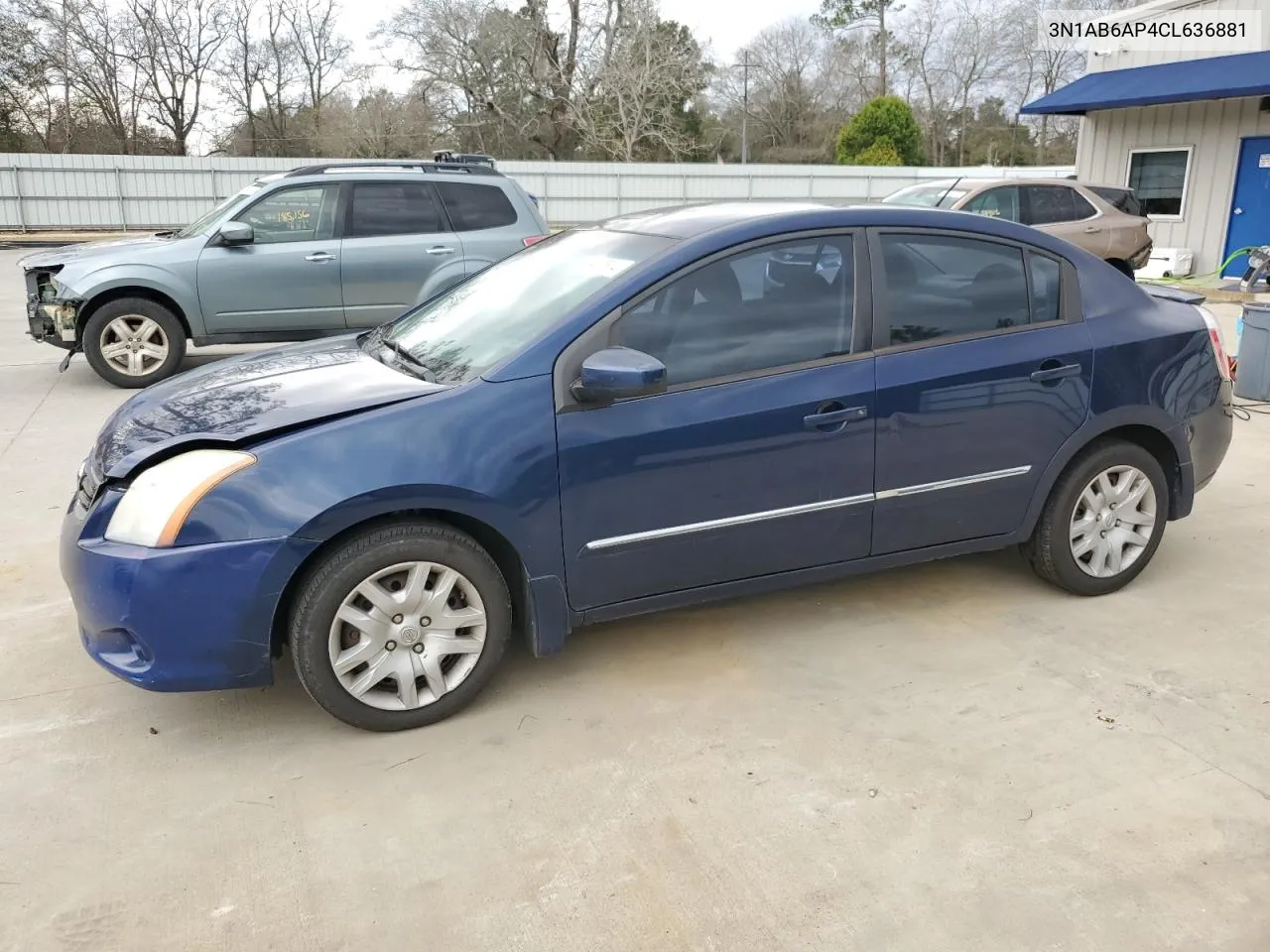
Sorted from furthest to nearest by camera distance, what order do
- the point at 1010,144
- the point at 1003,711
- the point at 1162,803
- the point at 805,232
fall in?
the point at 1010,144 < the point at 805,232 < the point at 1003,711 < the point at 1162,803

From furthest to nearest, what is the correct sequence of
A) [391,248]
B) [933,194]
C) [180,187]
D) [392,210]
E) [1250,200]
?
[180,187] < [1250,200] < [933,194] < [392,210] < [391,248]

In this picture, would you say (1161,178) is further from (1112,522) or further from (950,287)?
(950,287)

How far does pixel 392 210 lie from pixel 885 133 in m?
31.1

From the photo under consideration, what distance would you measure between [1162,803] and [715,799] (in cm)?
127

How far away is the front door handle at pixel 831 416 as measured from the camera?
11.5 feet

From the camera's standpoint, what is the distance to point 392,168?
9.05 m

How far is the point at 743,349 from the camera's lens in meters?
3.50

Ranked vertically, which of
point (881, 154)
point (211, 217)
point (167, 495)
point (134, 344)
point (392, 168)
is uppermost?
point (881, 154)

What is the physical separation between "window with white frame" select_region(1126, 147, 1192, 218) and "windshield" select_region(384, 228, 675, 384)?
15457 millimetres

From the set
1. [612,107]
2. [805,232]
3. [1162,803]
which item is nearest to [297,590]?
[805,232]

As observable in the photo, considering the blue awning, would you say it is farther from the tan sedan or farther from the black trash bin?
the black trash bin

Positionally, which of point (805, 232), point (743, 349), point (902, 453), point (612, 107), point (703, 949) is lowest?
point (703, 949)

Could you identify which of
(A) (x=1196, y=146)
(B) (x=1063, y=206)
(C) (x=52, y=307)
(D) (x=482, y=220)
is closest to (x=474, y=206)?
(D) (x=482, y=220)

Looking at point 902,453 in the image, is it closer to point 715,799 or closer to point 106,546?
point 715,799
